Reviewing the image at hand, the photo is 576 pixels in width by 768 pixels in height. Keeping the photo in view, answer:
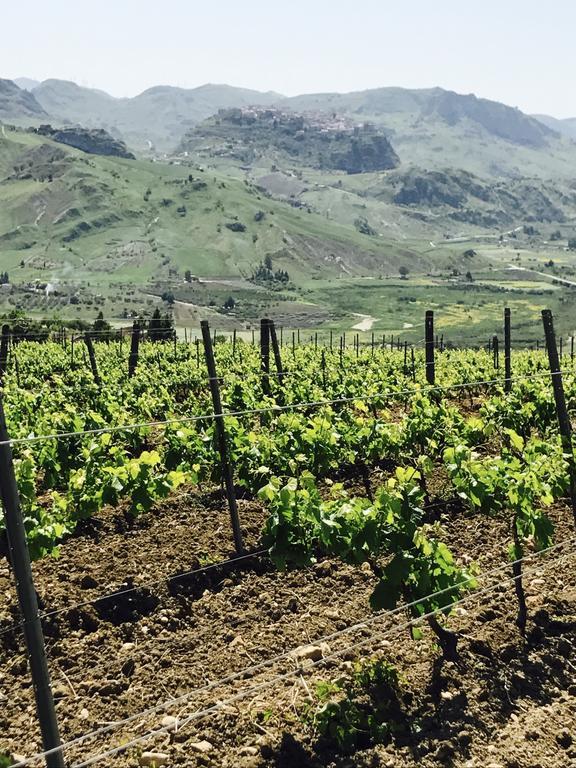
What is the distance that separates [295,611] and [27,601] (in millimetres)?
3752

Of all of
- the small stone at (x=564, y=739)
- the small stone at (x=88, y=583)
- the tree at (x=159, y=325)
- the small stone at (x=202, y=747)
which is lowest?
the tree at (x=159, y=325)

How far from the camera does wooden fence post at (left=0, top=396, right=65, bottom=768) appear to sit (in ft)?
12.0

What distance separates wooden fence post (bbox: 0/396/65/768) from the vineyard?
0.25 ft

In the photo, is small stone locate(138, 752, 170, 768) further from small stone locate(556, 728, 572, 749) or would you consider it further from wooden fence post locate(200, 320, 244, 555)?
wooden fence post locate(200, 320, 244, 555)

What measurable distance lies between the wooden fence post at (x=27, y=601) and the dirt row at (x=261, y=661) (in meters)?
0.46

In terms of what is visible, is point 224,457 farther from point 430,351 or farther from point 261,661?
point 430,351

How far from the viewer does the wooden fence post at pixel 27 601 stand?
3658 millimetres

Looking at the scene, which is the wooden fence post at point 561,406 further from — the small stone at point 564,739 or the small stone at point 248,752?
the small stone at point 248,752

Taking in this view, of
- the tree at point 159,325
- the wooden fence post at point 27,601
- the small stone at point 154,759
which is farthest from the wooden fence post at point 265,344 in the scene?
the tree at point 159,325

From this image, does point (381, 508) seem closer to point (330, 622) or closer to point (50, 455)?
point (330, 622)

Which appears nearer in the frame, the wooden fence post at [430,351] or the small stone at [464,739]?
the small stone at [464,739]

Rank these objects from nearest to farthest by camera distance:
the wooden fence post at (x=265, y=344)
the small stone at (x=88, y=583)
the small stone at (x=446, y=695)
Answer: the small stone at (x=446, y=695) → the small stone at (x=88, y=583) → the wooden fence post at (x=265, y=344)

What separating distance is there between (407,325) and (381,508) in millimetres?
156548

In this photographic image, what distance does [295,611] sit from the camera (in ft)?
22.7
